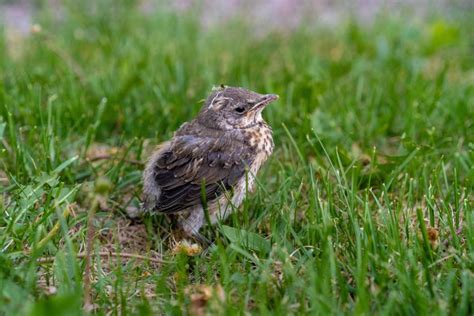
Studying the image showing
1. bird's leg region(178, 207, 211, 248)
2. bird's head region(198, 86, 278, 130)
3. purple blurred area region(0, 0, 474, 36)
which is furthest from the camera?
purple blurred area region(0, 0, 474, 36)

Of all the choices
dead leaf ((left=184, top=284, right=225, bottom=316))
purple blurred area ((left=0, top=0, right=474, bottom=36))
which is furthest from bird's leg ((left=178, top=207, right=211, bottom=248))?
purple blurred area ((left=0, top=0, right=474, bottom=36))

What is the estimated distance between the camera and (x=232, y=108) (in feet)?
15.1

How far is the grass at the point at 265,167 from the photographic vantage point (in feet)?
10.8

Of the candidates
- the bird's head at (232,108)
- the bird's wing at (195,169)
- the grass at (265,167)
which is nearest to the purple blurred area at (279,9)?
the grass at (265,167)

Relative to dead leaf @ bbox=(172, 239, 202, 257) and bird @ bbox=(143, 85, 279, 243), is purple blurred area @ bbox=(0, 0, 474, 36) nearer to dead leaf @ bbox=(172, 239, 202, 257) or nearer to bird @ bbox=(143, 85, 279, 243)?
bird @ bbox=(143, 85, 279, 243)

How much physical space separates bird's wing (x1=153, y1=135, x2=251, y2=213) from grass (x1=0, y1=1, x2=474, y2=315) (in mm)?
209

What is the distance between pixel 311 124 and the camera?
533 cm

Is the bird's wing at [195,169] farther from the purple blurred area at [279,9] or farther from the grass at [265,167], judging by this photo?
the purple blurred area at [279,9]

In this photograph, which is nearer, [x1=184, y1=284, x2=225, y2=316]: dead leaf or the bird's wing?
[x1=184, y1=284, x2=225, y2=316]: dead leaf

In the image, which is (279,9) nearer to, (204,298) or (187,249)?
(187,249)

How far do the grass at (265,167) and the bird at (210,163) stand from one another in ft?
0.50

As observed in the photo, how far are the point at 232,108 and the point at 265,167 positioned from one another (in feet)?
1.78

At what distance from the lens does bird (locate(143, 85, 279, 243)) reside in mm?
4309

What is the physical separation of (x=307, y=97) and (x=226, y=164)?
5.36 feet
